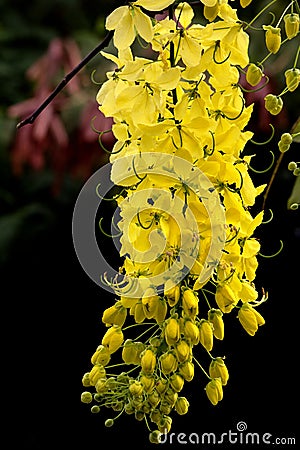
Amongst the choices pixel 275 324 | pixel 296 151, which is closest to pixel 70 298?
pixel 275 324

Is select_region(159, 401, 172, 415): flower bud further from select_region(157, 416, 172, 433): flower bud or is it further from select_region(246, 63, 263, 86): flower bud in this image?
select_region(246, 63, 263, 86): flower bud

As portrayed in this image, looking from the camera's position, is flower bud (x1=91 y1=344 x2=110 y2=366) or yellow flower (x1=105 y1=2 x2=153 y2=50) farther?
flower bud (x1=91 y1=344 x2=110 y2=366)

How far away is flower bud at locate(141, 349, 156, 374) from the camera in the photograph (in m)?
0.62

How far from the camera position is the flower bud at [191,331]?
1.99 feet

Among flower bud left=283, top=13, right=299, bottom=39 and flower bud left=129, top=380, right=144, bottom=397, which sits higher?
flower bud left=283, top=13, right=299, bottom=39

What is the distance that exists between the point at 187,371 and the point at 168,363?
0.02 metres

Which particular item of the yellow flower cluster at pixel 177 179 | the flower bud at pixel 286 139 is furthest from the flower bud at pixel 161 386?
the flower bud at pixel 286 139

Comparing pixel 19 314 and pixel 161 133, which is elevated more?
pixel 19 314

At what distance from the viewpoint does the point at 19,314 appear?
2088 mm

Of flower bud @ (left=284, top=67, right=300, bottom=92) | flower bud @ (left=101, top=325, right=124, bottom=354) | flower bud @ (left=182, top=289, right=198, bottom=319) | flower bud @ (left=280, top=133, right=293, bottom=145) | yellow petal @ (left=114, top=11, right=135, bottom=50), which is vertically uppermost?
yellow petal @ (left=114, top=11, right=135, bottom=50)

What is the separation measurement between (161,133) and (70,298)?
1.43m

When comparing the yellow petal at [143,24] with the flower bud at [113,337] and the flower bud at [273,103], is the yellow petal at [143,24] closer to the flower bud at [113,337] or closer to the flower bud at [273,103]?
the flower bud at [273,103]

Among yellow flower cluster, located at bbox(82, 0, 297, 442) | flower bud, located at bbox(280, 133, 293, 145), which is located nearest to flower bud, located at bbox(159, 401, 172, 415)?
yellow flower cluster, located at bbox(82, 0, 297, 442)

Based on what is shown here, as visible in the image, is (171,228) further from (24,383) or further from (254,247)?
(24,383)
